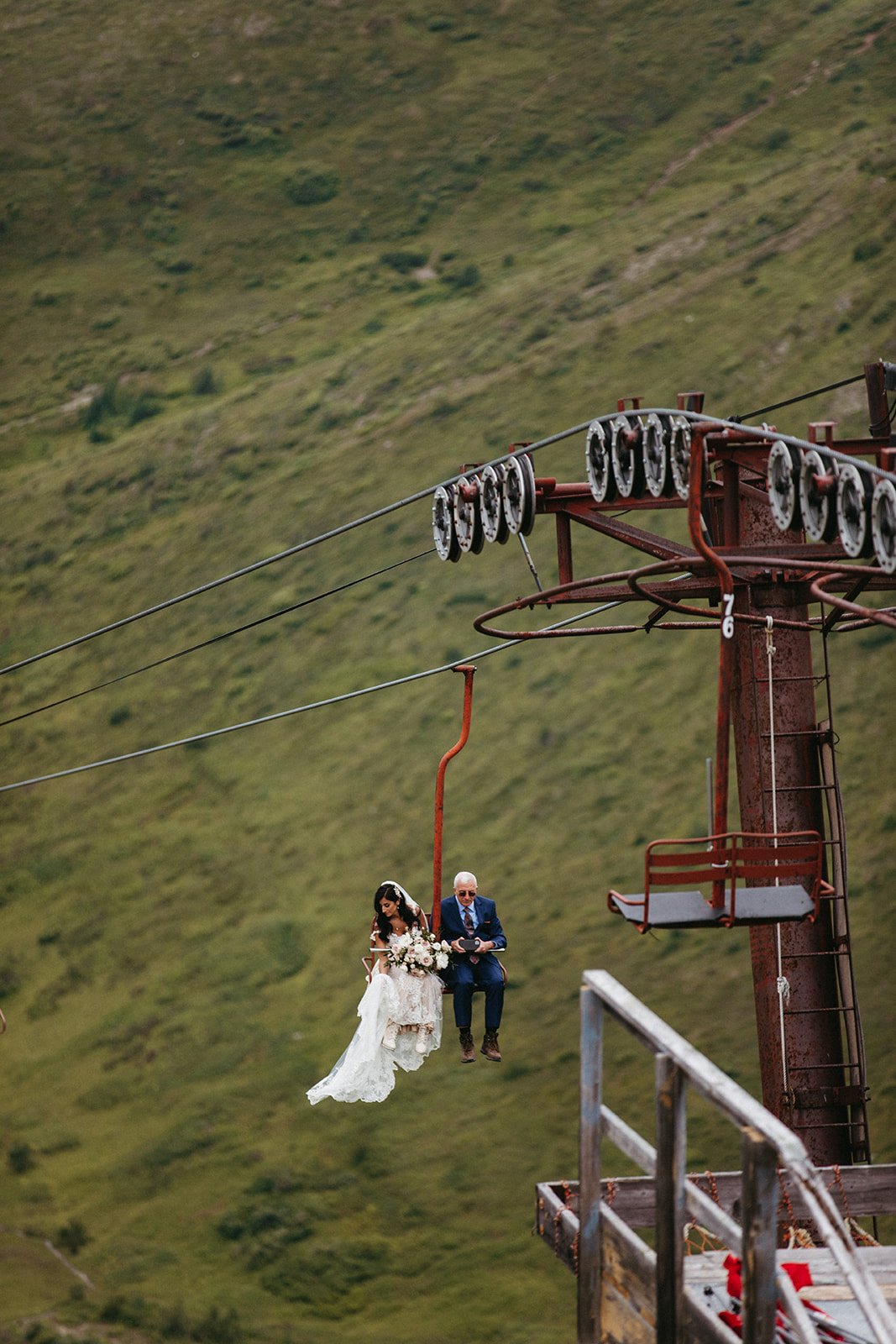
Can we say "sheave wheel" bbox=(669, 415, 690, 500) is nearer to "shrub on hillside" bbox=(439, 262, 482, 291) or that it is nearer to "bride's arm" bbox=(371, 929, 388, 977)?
"bride's arm" bbox=(371, 929, 388, 977)

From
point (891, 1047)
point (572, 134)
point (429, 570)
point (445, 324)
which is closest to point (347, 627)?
point (429, 570)

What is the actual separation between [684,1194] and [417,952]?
17.9 ft

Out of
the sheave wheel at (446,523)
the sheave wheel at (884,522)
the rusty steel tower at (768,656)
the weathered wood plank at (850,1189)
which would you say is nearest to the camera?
the sheave wheel at (884,522)

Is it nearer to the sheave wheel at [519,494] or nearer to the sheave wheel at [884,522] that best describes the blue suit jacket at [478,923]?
the sheave wheel at [519,494]

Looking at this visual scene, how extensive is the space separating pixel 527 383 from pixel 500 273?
906 cm

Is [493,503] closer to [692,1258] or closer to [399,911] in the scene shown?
[399,911]

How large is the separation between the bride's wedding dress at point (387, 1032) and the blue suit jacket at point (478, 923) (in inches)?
11.9

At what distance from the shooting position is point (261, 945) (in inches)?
1763

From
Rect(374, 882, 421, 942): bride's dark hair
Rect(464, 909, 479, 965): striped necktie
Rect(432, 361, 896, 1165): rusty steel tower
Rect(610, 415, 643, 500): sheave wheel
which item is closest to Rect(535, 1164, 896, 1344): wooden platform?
Rect(432, 361, 896, 1165): rusty steel tower

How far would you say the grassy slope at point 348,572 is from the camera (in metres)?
39.8

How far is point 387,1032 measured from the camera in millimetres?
11945

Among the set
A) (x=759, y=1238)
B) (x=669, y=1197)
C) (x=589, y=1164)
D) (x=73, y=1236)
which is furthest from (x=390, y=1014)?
(x=73, y=1236)

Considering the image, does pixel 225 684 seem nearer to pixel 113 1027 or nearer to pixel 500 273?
pixel 113 1027

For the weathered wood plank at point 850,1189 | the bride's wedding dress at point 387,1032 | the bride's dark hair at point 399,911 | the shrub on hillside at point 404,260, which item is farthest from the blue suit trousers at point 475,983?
the shrub on hillside at point 404,260
